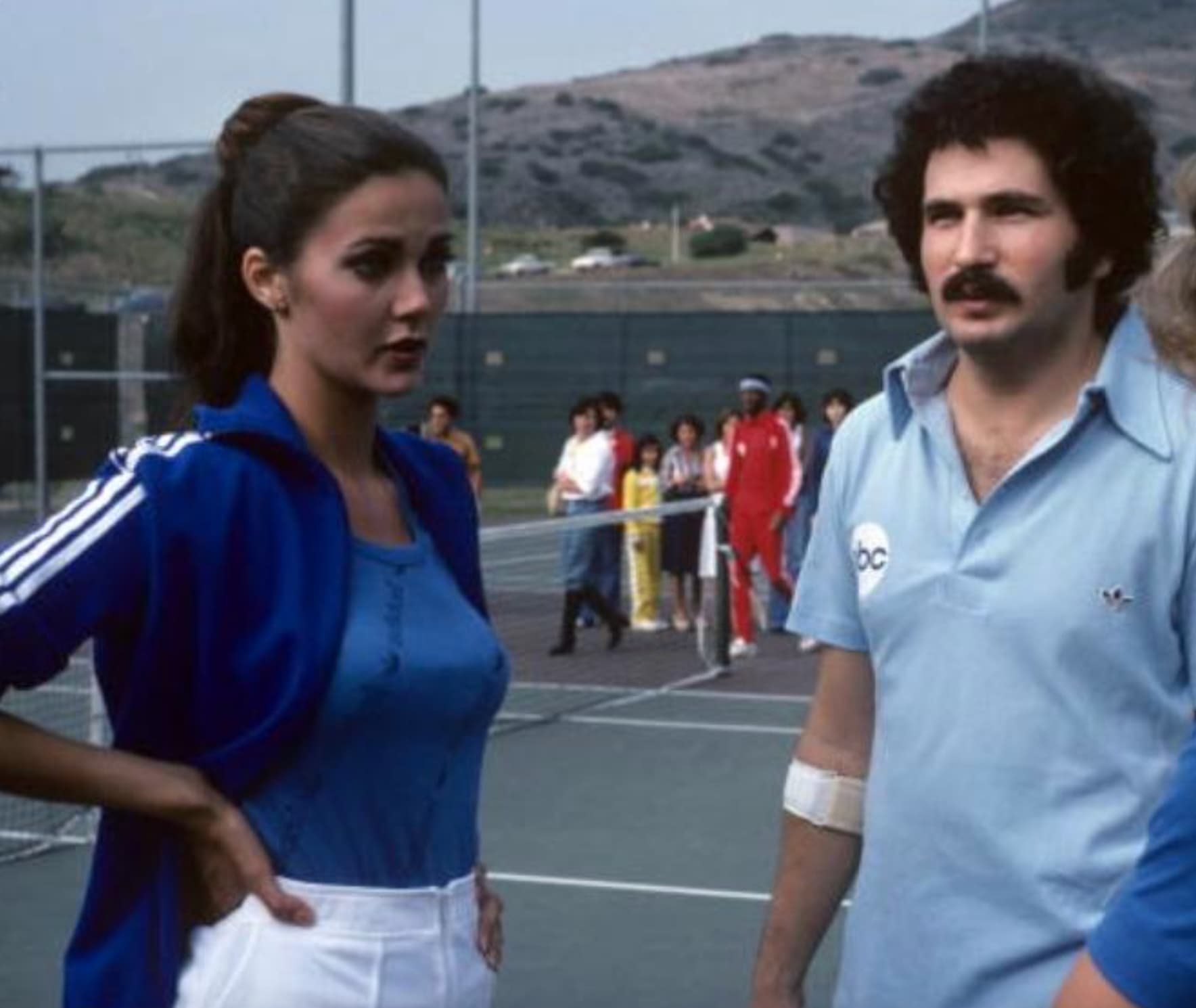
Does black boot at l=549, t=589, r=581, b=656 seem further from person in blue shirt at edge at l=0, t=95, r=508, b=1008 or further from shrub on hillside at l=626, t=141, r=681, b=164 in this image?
shrub on hillside at l=626, t=141, r=681, b=164

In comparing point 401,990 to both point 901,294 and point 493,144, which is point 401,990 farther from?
point 493,144

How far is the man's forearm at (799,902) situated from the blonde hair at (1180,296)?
1.27 meters

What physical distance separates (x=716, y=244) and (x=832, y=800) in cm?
8597

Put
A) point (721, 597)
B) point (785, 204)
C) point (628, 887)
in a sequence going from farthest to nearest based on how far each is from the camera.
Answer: point (785, 204)
point (721, 597)
point (628, 887)

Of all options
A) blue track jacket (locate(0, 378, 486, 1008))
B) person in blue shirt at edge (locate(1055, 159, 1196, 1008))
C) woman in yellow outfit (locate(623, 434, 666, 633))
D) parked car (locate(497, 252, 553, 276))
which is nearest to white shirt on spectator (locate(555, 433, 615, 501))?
woman in yellow outfit (locate(623, 434, 666, 633))

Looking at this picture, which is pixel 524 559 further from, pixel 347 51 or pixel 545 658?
pixel 347 51

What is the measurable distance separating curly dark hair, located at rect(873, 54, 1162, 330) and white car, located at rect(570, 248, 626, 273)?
75.9 metres

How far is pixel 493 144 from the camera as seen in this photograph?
127750mm

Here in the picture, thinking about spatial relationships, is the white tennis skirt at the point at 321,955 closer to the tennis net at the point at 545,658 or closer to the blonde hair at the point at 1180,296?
the blonde hair at the point at 1180,296

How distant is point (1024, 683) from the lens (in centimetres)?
322

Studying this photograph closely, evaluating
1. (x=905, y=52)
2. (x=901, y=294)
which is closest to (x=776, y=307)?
(x=901, y=294)

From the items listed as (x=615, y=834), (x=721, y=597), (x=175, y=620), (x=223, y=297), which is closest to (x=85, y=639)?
(x=175, y=620)

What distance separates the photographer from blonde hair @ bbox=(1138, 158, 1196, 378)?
2.33m

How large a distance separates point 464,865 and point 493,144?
413 feet
